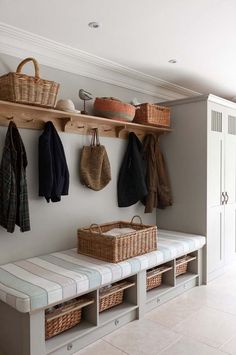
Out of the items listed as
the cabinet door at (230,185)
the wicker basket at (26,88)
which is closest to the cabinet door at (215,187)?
the cabinet door at (230,185)

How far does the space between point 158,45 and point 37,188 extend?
1.63 m

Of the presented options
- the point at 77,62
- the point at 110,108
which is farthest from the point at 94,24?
the point at 110,108

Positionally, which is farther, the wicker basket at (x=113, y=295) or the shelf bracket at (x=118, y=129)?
the shelf bracket at (x=118, y=129)

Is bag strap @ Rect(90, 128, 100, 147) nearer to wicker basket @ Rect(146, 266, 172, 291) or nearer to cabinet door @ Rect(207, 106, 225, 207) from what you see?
cabinet door @ Rect(207, 106, 225, 207)

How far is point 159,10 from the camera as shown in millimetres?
2125

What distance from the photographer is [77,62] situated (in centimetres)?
289

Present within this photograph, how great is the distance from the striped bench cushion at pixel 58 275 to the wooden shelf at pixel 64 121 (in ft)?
3.65

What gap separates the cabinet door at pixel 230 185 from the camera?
11.9 feet

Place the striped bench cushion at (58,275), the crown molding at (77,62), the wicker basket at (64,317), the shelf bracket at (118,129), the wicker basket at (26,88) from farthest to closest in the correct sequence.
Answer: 1. the shelf bracket at (118,129)
2. the crown molding at (77,62)
3. the wicker basket at (26,88)
4. the wicker basket at (64,317)
5. the striped bench cushion at (58,275)

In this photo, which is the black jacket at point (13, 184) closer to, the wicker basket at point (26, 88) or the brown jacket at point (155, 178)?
the wicker basket at point (26, 88)

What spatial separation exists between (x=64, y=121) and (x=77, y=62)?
61cm

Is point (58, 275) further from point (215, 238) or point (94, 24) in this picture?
point (215, 238)

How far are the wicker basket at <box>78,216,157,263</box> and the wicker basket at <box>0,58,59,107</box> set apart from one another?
1128mm

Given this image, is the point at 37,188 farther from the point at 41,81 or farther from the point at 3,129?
the point at 41,81
